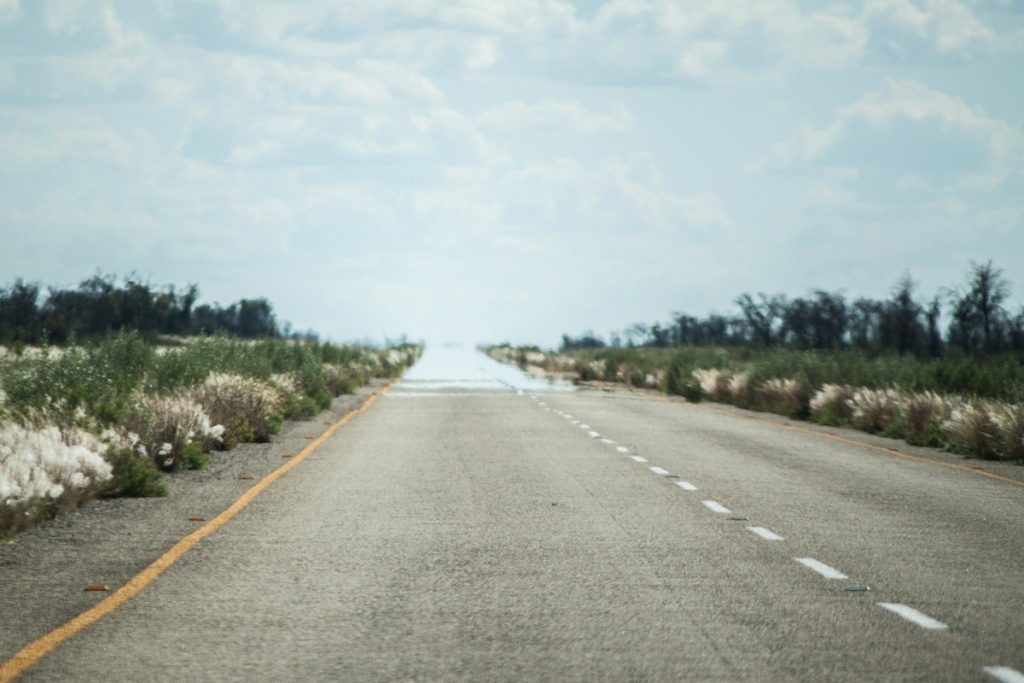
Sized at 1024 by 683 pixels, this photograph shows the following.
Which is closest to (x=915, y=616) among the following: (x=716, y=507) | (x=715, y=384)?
(x=716, y=507)

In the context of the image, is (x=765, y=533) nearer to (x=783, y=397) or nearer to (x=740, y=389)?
(x=783, y=397)

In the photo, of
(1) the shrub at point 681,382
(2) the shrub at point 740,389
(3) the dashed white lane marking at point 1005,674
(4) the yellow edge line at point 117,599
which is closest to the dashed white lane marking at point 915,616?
(3) the dashed white lane marking at point 1005,674

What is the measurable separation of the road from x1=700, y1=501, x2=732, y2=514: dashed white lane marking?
0.08 meters

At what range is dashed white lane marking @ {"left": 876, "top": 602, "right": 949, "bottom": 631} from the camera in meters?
7.80

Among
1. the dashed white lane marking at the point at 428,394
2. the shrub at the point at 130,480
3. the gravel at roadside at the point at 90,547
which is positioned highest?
the dashed white lane marking at the point at 428,394

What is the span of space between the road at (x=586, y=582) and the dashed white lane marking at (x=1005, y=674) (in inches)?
0.9

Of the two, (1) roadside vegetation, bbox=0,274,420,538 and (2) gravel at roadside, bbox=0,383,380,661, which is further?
(1) roadside vegetation, bbox=0,274,420,538

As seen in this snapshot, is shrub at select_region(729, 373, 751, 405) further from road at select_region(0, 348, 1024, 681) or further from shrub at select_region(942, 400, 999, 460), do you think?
road at select_region(0, 348, 1024, 681)

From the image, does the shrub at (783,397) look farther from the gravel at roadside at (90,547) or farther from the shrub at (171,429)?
the gravel at roadside at (90,547)

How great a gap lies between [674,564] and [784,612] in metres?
1.86

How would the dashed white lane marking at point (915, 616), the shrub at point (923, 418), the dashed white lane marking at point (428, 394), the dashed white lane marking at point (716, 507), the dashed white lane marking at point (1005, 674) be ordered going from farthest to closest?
1. the dashed white lane marking at point (428, 394)
2. the shrub at point (923, 418)
3. the dashed white lane marking at point (716, 507)
4. the dashed white lane marking at point (915, 616)
5. the dashed white lane marking at point (1005, 674)

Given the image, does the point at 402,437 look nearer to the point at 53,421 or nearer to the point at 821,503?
the point at 53,421

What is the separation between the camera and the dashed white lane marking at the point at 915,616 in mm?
7801

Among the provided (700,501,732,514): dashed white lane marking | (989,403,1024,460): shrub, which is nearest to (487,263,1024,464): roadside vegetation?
(989,403,1024,460): shrub
